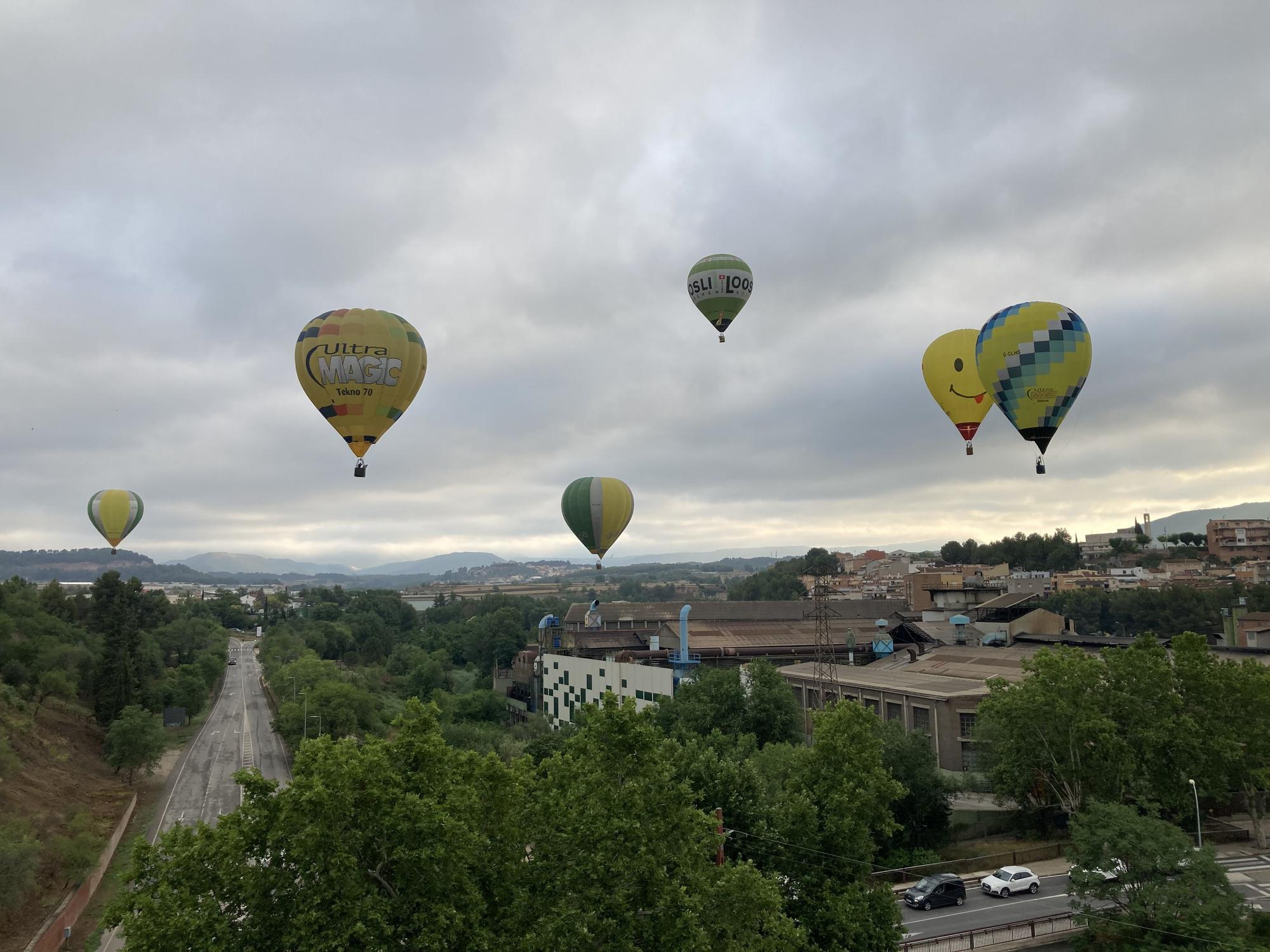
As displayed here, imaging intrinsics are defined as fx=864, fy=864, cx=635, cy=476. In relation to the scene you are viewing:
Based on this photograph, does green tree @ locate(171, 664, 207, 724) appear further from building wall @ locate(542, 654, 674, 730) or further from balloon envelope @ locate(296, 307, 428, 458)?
balloon envelope @ locate(296, 307, 428, 458)

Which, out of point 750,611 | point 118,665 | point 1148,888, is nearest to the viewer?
point 1148,888

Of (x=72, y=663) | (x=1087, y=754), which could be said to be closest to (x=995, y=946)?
(x=1087, y=754)

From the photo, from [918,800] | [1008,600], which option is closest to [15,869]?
[918,800]

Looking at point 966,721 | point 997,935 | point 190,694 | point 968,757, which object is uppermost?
point 966,721

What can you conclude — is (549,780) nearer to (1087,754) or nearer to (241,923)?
(241,923)

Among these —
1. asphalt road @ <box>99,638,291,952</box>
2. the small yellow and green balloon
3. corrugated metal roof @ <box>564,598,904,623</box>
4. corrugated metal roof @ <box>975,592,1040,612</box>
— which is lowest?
asphalt road @ <box>99,638,291,952</box>

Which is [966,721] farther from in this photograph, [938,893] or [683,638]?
[683,638]

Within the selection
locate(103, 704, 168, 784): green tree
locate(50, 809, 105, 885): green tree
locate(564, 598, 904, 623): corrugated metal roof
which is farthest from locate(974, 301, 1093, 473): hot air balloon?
locate(564, 598, 904, 623): corrugated metal roof
